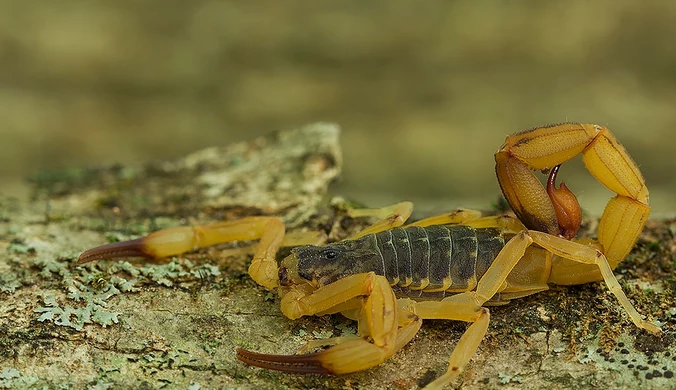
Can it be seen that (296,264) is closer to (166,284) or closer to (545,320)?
(166,284)

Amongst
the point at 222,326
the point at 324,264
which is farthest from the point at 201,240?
the point at 324,264

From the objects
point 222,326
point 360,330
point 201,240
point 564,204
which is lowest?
point 222,326

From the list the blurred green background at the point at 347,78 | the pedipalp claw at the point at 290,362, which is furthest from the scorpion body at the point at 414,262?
the blurred green background at the point at 347,78

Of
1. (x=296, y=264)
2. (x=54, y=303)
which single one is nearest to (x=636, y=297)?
(x=296, y=264)

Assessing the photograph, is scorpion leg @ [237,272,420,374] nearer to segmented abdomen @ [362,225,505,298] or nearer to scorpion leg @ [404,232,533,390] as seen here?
scorpion leg @ [404,232,533,390]

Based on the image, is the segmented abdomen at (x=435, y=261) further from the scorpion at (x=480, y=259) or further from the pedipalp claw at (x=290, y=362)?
the pedipalp claw at (x=290, y=362)

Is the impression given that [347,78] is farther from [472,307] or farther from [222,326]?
[472,307]
